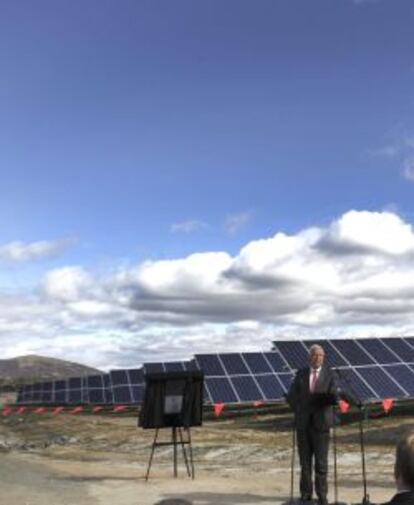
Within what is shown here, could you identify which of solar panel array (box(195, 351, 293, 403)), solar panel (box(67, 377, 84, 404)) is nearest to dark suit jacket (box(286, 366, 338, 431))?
solar panel array (box(195, 351, 293, 403))

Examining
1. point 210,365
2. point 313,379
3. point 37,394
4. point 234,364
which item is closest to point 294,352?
point 234,364

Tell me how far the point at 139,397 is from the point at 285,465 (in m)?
33.4

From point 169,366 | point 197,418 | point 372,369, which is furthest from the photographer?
point 169,366

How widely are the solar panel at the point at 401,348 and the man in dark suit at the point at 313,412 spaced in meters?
19.2

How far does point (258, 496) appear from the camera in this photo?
1327 cm

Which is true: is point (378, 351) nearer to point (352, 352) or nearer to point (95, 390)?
point (352, 352)

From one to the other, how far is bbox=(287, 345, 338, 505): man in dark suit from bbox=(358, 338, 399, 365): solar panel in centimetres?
1858

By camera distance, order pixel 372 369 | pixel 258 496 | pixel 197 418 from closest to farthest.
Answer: pixel 258 496 < pixel 197 418 < pixel 372 369

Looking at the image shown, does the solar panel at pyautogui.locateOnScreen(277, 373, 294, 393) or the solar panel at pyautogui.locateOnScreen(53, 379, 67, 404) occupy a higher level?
the solar panel at pyautogui.locateOnScreen(277, 373, 294, 393)

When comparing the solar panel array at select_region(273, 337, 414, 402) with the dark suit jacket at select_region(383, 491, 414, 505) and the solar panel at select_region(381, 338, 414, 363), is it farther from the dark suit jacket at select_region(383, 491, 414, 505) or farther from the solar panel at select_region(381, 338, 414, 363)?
the dark suit jacket at select_region(383, 491, 414, 505)

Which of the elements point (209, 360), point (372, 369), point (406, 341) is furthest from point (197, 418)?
point (209, 360)

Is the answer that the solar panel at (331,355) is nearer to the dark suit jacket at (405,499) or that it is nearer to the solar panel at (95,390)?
the dark suit jacket at (405,499)

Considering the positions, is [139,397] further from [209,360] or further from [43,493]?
[43,493]

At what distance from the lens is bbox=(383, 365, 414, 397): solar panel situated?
87.7 feet
